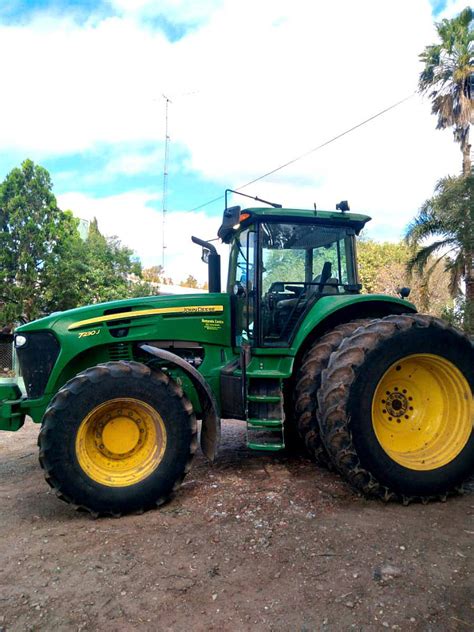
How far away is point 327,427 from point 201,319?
5.29 ft

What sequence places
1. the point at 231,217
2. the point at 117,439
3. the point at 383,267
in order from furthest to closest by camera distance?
1. the point at 383,267
2. the point at 231,217
3. the point at 117,439

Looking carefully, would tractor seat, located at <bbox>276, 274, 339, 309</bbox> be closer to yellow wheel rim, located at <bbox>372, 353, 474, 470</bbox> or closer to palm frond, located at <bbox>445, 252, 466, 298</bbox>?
yellow wheel rim, located at <bbox>372, 353, 474, 470</bbox>

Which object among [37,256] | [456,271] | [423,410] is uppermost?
[37,256]

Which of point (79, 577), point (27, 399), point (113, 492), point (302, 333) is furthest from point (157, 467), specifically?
point (302, 333)

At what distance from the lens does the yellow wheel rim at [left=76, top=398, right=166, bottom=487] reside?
374 cm

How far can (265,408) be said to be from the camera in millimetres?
4105

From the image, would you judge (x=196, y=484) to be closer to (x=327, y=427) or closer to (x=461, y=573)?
(x=327, y=427)

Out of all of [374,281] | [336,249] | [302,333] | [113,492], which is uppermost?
[374,281]

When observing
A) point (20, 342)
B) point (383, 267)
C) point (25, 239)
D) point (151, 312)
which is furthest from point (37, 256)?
point (383, 267)

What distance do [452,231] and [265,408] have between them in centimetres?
1163

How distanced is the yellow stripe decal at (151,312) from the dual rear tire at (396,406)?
106cm

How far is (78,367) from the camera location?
438cm

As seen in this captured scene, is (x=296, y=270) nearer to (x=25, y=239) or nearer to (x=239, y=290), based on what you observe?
(x=239, y=290)

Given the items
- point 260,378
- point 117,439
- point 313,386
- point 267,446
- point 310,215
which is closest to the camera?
point 117,439
